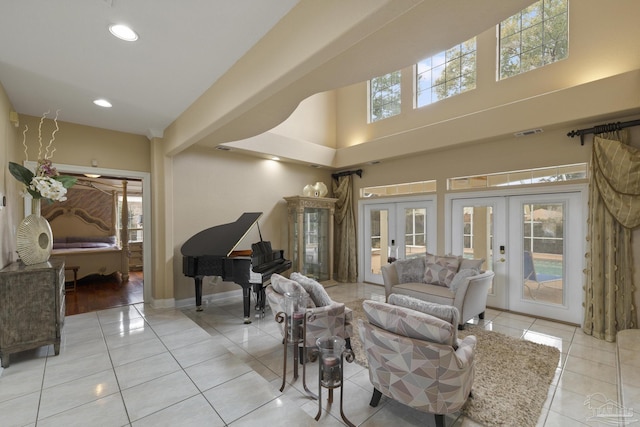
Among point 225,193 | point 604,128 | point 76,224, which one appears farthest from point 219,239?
point 76,224

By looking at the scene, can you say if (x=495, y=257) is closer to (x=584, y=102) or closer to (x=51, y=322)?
(x=584, y=102)

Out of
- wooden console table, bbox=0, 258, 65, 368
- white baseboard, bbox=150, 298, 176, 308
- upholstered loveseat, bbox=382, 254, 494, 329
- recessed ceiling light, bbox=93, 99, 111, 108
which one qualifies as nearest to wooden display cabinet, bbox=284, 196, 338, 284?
upholstered loveseat, bbox=382, 254, 494, 329

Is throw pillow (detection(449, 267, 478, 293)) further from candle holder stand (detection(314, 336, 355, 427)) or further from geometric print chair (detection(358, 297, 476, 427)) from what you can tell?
candle holder stand (detection(314, 336, 355, 427))

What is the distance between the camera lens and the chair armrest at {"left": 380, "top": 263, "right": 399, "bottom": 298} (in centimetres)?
468

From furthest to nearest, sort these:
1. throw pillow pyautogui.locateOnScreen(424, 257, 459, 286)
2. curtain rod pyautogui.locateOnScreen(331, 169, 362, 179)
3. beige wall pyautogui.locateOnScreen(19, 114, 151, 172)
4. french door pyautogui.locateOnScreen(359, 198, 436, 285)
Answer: curtain rod pyautogui.locateOnScreen(331, 169, 362, 179), french door pyautogui.locateOnScreen(359, 198, 436, 285), throw pillow pyautogui.locateOnScreen(424, 257, 459, 286), beige wall pyautogui.locateOnScreen(19, 114, 151, 172)

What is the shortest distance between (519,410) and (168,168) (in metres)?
5.36

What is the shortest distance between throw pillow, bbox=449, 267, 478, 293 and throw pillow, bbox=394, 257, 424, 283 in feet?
2.00

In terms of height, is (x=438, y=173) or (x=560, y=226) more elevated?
(x=438, y=173)

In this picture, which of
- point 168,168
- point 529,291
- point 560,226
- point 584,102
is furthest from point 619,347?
point 168,168

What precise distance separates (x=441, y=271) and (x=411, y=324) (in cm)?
282

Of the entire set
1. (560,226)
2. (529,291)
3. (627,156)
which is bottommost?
(529,291)

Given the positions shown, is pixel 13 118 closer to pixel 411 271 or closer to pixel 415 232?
pixel 411 271

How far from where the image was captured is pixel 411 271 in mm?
4789

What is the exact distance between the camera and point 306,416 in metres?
2.04
